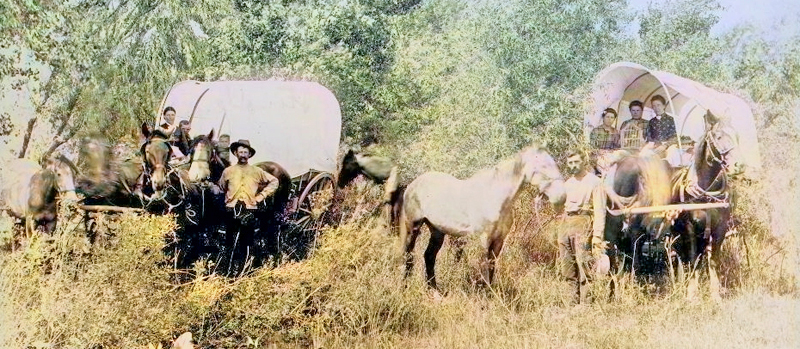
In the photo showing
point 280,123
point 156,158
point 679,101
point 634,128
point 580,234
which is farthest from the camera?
point 634,128

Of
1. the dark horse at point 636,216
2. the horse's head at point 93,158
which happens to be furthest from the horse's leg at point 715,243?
the horse's head at point 93,158

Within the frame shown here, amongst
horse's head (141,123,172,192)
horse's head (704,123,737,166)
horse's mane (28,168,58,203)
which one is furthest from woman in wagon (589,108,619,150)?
horse's mane (28,168,58,203)

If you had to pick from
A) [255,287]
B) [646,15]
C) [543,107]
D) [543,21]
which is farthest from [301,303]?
[646,15]

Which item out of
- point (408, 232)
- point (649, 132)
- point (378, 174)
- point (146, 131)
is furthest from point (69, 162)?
point (649, 132)

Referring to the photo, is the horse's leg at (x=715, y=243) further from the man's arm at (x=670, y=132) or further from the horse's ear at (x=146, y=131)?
the horse's ear at (x=146, y=131)

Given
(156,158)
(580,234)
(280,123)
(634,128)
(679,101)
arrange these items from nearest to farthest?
(156,158)
(280,123)
(580,234)
(679,101)
(634,128)

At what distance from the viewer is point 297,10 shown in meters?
5.35

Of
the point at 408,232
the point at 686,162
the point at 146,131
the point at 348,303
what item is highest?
the point at 146,131

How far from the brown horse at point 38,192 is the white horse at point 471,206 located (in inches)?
78.9

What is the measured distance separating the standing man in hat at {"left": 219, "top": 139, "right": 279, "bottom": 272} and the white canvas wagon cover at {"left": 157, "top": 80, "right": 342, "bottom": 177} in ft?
0.21

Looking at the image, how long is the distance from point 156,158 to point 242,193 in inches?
21.1

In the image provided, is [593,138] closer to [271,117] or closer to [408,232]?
[408,232]

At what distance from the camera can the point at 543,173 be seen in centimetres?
537

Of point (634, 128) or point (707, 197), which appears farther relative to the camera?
point (634, 128)
